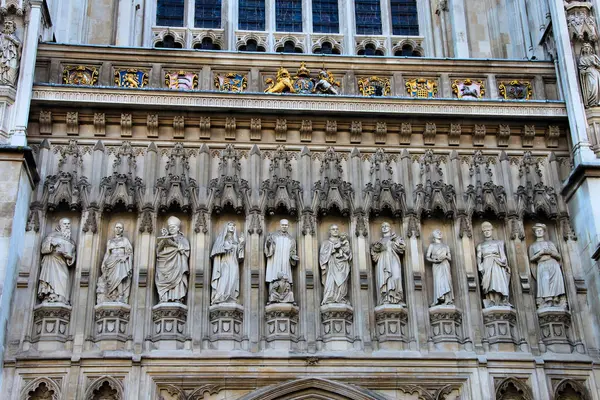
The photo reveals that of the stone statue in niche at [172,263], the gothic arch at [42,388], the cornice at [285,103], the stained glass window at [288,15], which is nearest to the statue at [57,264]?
the gothic arch at [42,388]

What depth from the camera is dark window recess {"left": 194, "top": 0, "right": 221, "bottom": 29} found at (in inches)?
758

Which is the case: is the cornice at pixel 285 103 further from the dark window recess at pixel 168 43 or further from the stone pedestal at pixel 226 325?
the dark window recess at pixel 168 43

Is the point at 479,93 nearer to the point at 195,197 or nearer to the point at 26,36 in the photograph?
the point at 195,197

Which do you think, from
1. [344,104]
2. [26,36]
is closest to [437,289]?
[344,104]

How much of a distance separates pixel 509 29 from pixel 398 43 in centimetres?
232

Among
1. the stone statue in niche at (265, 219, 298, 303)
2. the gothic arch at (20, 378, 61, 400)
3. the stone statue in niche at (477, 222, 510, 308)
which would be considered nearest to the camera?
the gothic arch at (20, 378, 61, 400)

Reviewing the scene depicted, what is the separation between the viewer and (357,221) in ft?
47.7

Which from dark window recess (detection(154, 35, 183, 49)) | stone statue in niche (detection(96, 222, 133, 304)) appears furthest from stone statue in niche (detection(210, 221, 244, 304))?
dark window recess (detection(154, 35, 183, 49))

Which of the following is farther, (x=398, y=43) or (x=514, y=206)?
(x=398, y=43)

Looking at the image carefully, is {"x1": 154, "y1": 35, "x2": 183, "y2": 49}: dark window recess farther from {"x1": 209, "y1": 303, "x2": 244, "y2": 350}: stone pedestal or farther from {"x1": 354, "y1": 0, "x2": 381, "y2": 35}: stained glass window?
{"x1": 209, "y1": 303, "x2": 244, "y2": 350}: stone pedestal

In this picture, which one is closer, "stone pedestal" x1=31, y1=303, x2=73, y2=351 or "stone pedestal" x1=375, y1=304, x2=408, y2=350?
"stone pedestal" x1=31, y1=303, x2=73, y2=351

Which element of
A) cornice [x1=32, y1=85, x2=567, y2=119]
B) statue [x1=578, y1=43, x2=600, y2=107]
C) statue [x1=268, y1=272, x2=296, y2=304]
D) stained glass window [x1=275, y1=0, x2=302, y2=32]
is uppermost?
stained glass window [x1=275, y1=0, x2=302, y2=32]

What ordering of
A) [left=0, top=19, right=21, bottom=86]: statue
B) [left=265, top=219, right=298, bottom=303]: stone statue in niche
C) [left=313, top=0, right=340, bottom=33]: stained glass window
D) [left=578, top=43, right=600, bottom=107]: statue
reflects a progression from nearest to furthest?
[left=265, top=219, right=298, bottom=303]: stone statue in niche → [left=0, top=19, right=21, bottom=86]: statue → [left=578, top=43, right=600, bottom=107]: statue → [left=313, top=0, right=340, bottom=33]: stained glass window

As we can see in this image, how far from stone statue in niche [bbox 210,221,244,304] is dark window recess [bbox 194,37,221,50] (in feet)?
19.0
